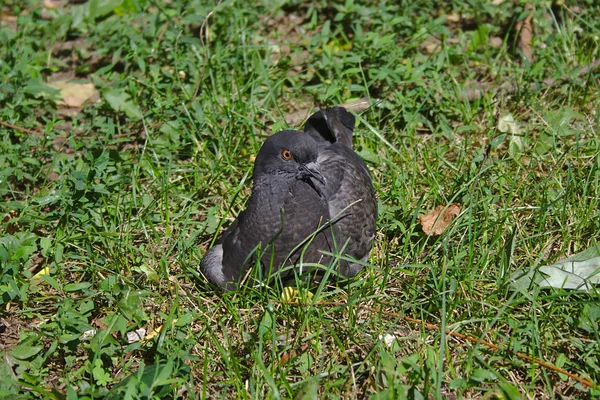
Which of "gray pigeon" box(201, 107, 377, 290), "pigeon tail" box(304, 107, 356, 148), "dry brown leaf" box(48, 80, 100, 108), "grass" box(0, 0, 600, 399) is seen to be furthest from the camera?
"dry brown leaf" box(48, 80, 100, 108)

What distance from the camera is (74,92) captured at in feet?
19.1

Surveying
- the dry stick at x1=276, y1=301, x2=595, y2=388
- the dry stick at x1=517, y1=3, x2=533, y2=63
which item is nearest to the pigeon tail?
the dry stick at x1=276, y1=301, x2=595, y2=388

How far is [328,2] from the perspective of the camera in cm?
634

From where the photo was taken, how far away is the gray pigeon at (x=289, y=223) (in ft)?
13.4

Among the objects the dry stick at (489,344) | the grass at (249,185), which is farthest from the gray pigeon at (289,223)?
the dry stick at (489,344)

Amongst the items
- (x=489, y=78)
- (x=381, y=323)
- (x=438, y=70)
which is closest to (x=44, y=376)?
(x=381, y=323)

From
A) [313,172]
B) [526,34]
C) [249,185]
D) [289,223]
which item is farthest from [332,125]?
[526,34]

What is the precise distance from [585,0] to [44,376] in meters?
4.87

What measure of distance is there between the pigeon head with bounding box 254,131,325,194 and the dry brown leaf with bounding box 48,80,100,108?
7.43 feet

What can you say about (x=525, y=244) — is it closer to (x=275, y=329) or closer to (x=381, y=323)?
(x=381, y=323)

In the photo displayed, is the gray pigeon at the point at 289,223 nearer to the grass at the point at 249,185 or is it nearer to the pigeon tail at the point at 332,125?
the grass at the point at 249,185

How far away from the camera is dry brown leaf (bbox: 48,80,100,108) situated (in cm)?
575

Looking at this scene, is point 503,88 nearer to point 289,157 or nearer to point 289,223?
point 289,157

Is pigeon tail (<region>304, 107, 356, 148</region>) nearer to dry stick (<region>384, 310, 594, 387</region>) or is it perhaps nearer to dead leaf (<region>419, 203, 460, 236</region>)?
dead leaf (<region>419, 203, 460, 236</region>)
